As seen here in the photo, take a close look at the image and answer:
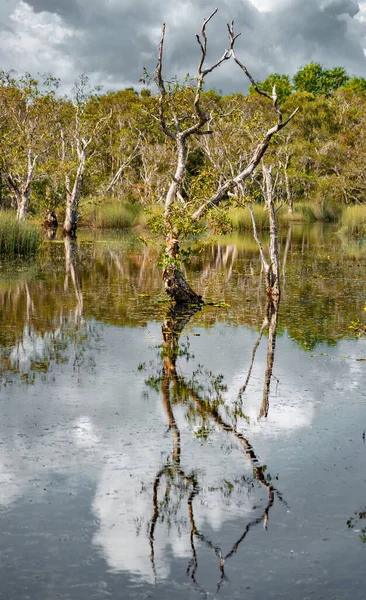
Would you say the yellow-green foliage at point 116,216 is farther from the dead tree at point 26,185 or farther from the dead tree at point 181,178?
the dead tree at point 181,178

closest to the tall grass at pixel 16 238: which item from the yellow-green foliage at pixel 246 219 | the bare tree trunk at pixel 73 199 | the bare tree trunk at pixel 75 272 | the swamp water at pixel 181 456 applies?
the bare tree trunk at pixel 75 272

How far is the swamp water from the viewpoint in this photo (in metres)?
6.08

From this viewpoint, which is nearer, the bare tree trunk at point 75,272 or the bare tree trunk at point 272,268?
the bare tree trunk at point 75,272

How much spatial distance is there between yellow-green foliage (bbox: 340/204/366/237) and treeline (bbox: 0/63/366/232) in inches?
160

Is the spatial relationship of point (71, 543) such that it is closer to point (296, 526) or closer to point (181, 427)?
point (296, 526)

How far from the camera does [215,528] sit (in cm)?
677

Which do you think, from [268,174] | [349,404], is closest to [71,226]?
[268,174]

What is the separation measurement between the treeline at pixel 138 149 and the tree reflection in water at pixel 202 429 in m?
10.2

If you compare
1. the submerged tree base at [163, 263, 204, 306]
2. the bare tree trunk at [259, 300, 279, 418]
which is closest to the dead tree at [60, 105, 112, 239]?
the submerged tree base at [163, 263, 204, 306]

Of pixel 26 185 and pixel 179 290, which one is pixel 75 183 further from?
pixel 179 290

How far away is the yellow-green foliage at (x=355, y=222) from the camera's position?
48.1 meters

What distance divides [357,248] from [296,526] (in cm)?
3305

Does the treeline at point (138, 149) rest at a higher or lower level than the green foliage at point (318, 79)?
lower

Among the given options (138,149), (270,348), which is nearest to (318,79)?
(138,149)
